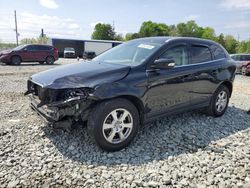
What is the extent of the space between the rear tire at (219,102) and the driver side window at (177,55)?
1237 millimetres

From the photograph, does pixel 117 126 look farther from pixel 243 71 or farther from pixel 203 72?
pixel 243 71

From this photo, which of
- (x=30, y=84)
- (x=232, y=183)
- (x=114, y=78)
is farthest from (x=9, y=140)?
(x=232, y=183)

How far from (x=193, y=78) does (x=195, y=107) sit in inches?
23.7

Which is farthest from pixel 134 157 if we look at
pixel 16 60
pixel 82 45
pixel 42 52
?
pixel 82 45

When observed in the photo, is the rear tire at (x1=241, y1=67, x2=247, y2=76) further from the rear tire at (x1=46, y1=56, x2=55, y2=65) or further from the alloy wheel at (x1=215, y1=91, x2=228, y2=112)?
the rear tire at (x1=46, y1=56, x2=55, y2=65)

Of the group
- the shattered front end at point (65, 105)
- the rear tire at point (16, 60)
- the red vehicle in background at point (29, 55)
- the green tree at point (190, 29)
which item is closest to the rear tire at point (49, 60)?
the red vehicle in background at point (29, 55)

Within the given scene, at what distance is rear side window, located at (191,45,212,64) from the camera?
469cm

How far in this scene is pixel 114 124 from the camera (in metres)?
3.52

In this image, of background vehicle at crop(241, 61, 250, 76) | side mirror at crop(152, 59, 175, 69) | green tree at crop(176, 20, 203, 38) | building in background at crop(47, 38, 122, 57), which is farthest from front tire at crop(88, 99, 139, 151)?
green tree at crop(176, 20, 203, 38)

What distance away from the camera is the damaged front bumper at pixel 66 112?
3254mm

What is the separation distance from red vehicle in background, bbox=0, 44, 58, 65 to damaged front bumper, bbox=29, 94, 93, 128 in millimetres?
15178

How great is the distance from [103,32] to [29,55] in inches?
2032

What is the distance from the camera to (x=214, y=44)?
17.7 ft

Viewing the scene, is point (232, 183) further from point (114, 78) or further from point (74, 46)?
point (74, 46)
